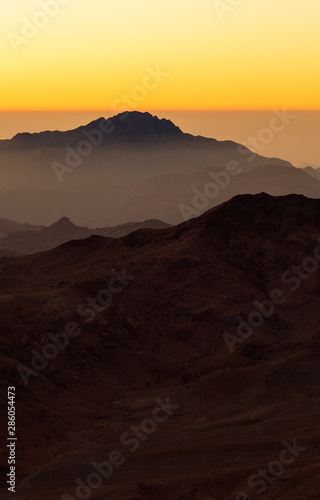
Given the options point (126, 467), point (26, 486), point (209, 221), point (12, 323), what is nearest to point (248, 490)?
point (126, 467)

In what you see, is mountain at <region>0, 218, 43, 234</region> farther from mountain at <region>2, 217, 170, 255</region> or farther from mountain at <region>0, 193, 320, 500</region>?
mountain at <region>0, 193, 320, 500</region>

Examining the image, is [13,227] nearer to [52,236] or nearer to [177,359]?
[52,236]

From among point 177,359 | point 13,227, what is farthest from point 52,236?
point 177,359

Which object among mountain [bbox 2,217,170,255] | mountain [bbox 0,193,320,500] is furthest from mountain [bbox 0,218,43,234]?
mountain [bbox 0,193,320,500]

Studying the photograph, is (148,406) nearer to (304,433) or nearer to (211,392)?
(211,392)

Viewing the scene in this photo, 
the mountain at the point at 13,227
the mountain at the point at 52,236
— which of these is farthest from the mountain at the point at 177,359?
the mountain at the point at 13,227

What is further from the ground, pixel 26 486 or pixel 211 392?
pixel 211 392

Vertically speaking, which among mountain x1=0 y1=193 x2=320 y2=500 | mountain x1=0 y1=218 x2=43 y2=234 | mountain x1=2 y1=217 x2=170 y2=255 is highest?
mountain x1=0 y1=218 x2=43 y2=234
